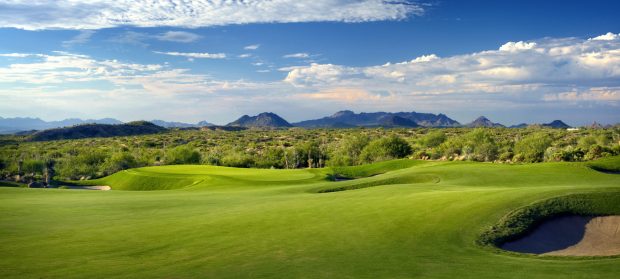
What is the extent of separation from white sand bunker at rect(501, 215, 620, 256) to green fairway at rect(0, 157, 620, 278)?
89 centimetres

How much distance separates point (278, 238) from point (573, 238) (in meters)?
8.76

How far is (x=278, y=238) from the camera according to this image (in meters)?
13.8

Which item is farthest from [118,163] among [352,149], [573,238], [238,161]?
[573,238]

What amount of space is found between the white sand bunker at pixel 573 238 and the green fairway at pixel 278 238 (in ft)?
2.94

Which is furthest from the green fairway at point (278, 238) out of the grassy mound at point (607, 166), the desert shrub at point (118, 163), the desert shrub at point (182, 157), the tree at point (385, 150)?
the desert shrub at point (182, 157)

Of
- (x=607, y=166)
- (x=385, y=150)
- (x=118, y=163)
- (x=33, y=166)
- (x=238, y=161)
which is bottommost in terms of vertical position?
(x=33, y=166)

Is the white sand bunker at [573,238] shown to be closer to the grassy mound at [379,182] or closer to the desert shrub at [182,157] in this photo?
the grassy mound at [379,182]

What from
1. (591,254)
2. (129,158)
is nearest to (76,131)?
(129,158)

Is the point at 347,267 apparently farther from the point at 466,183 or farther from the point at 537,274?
the point at 466,183

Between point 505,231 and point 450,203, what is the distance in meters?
3.17

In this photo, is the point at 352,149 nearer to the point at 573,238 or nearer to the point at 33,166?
the point at 33,166

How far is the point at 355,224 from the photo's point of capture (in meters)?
15.3

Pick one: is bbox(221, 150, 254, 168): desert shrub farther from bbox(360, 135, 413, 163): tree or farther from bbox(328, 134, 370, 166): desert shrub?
bbox(360, 135, 413, 163): tree

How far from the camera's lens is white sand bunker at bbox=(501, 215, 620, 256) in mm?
13143
